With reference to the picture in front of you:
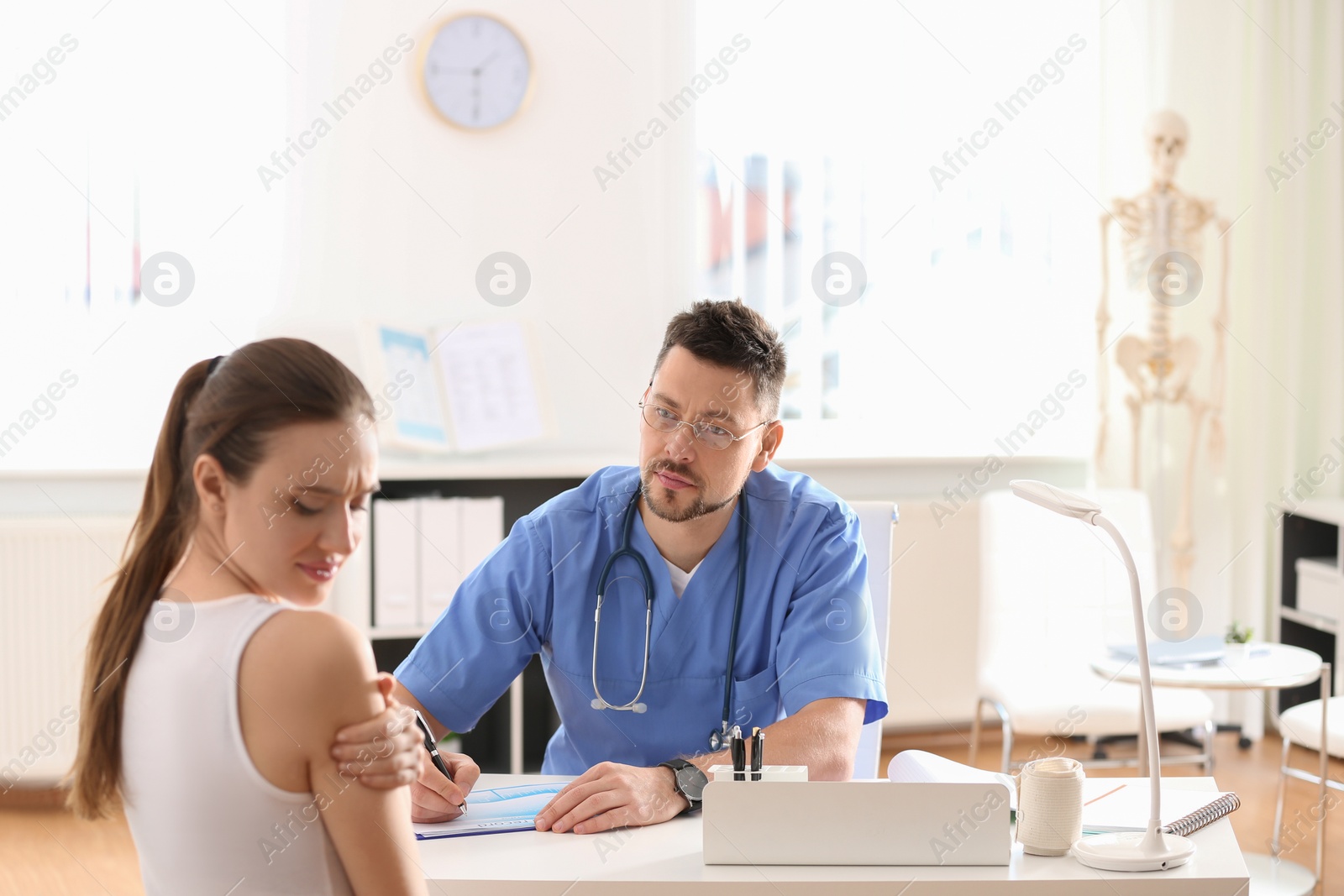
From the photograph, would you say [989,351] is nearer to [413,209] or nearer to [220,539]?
[413,209]

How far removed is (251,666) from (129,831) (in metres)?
2.27

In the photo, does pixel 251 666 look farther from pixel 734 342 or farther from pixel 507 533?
pixel 507 533

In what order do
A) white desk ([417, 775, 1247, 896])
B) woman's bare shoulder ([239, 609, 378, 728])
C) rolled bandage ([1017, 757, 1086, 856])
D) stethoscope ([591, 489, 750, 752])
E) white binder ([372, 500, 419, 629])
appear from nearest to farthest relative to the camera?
woman's bare shoulder ([239, 609, 378, 728])
white desk ([417, 775, 1247, 896])
rolled bandage ([1017, 757, 1086, 856])
stethoscope ([591, 489, 750, 752])
white binder ([372, 500, 419, 629])

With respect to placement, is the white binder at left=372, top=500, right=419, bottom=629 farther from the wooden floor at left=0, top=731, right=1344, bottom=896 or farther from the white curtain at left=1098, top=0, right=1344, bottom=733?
the white curtain at left=1098, top=0, right=1344, bottom=733

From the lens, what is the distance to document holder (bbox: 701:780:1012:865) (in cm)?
135

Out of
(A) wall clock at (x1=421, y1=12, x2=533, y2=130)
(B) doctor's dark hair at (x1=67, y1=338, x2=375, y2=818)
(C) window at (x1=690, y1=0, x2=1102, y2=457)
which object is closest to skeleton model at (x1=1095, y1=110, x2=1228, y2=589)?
(C) window at (x1=690, y1=0, x2=1102, y2=457)

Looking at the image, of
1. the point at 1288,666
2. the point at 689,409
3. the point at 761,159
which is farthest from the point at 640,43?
the point at 1288,666

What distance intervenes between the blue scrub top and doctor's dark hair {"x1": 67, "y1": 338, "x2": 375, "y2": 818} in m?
0.92

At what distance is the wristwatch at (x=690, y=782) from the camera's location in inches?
61.3

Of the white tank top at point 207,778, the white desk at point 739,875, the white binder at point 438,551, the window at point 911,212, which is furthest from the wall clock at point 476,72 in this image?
the white tank top at point 207,778

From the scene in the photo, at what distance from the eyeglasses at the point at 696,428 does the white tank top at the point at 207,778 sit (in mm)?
1042

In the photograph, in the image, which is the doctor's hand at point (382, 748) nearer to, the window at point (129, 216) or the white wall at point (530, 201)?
the white wall at point (530, 201)

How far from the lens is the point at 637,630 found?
6.29ft

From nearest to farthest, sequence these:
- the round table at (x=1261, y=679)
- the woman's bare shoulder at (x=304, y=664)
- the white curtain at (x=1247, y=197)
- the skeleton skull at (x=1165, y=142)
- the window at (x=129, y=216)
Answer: the woman's bare shoulder at (x=304, y=664) < the round table at (x=1261, y=679) < the window at (x=129, y=216) < the skeleton skull at (x=1165, y=142) < the white curtain at (x=1247, y=197)
